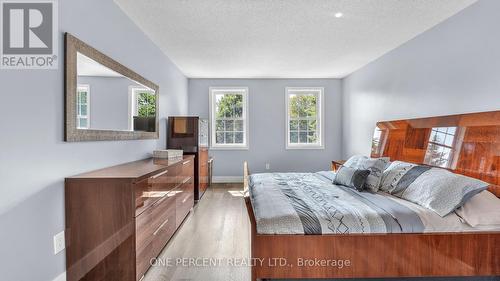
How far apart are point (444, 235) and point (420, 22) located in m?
2.43

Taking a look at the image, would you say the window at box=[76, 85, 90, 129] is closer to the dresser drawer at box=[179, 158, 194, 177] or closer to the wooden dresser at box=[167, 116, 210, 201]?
the dresser drawer at box=[179, 158, 194, 177]

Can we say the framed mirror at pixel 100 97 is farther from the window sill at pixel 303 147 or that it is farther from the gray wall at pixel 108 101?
the window sill at pixel 303 147

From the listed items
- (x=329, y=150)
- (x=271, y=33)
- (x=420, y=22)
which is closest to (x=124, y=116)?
(x=271, y=33)

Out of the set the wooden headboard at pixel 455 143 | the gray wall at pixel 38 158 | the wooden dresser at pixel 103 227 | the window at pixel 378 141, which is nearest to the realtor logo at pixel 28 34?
the gray wall at pixel 38 158

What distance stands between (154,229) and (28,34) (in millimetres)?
1784

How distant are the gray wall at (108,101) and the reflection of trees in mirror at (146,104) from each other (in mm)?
272

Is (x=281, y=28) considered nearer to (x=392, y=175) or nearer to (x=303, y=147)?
(x=392, y=175)

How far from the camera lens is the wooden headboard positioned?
2.38 metres

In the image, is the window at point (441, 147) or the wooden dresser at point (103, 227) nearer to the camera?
the wooden dresser at point (103, 227)

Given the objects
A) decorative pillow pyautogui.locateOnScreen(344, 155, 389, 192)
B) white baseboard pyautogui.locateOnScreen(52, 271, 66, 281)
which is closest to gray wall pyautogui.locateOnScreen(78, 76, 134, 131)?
white baseboard pyautogui.locateOnScreen(52, 271, 66, 281)

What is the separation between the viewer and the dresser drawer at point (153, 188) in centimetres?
204

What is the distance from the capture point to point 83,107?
2203mm

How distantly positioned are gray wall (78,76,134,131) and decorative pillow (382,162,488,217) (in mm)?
2946

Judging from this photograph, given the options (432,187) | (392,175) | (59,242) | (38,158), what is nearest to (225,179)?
(392,175)
